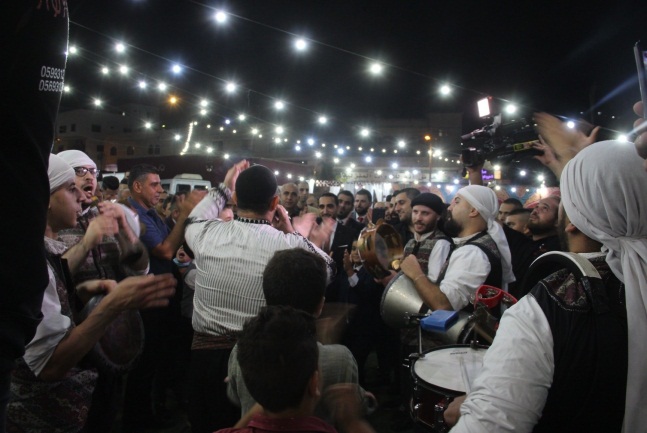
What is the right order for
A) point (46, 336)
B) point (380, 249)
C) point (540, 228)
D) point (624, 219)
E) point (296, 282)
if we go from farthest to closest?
1. point (540, 228)
2. point (380, 249)
3. point (296, 282)
4. point (46, 336)
5. point (624, 219)

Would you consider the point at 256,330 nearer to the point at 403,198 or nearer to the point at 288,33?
the point at 403,198

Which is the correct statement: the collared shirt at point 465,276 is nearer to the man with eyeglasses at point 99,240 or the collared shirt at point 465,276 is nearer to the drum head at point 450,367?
the drum head at point 450,367

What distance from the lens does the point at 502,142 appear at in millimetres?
4230

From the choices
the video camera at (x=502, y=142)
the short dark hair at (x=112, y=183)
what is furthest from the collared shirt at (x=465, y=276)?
the short dark hair at (x=112, y=183)

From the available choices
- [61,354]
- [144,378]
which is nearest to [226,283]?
[61,354]

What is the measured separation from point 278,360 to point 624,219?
136cm

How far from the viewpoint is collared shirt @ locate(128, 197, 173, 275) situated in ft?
14.5

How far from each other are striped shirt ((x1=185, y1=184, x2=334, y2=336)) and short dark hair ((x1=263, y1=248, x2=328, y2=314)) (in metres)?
0.58

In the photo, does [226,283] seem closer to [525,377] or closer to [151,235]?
[525,377]

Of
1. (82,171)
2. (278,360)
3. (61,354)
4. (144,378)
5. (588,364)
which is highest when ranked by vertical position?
(82,171)

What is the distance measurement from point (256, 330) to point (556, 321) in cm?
108

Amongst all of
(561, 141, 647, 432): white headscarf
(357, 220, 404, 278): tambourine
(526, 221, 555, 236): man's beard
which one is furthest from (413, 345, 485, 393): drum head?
(526, 221, 555, 236): man's beard

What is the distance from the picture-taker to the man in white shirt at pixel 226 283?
8.98 ft

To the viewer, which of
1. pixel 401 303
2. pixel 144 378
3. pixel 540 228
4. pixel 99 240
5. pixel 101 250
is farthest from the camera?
pixel 540 228
